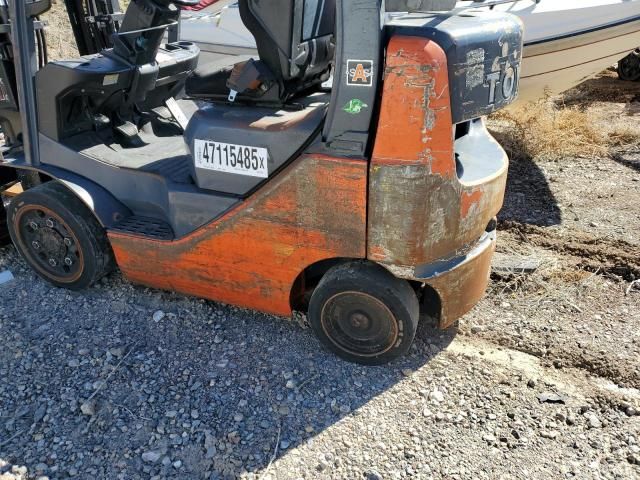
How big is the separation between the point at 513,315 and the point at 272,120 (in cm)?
194

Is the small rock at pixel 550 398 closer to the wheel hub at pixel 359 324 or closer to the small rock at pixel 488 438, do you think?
the small rock at pixel 488 438

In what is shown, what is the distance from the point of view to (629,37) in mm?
6777

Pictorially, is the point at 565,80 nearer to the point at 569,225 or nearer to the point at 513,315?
the point at 569,225

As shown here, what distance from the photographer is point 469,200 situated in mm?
2826

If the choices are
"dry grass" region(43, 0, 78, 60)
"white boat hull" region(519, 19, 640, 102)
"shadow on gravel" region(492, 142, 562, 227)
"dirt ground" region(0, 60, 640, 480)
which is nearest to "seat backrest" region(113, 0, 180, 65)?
"dirt ground" region(0, 60, 640, 480)

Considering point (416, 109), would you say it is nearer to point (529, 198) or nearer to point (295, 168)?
point (295, 168)

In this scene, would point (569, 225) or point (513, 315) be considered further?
point (569, 225)

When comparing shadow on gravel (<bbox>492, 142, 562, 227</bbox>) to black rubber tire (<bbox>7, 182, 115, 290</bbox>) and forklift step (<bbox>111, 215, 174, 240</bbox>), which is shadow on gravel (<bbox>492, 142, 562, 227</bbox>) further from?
black rubber tire (<bbox>7, 182, 115, 290</bbox>)

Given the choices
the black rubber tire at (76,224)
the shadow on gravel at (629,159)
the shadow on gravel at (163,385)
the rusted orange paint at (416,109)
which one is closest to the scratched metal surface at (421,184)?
the rusted orange paint at (416,109)

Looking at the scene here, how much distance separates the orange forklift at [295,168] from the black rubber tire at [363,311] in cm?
1

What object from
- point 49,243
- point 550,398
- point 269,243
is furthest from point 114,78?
point 550,398

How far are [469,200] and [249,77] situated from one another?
1265 millimetres

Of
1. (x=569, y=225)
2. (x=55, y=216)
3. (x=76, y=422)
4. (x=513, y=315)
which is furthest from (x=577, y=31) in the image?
(x=76, y=422)

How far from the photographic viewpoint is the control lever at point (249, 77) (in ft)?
9.82
